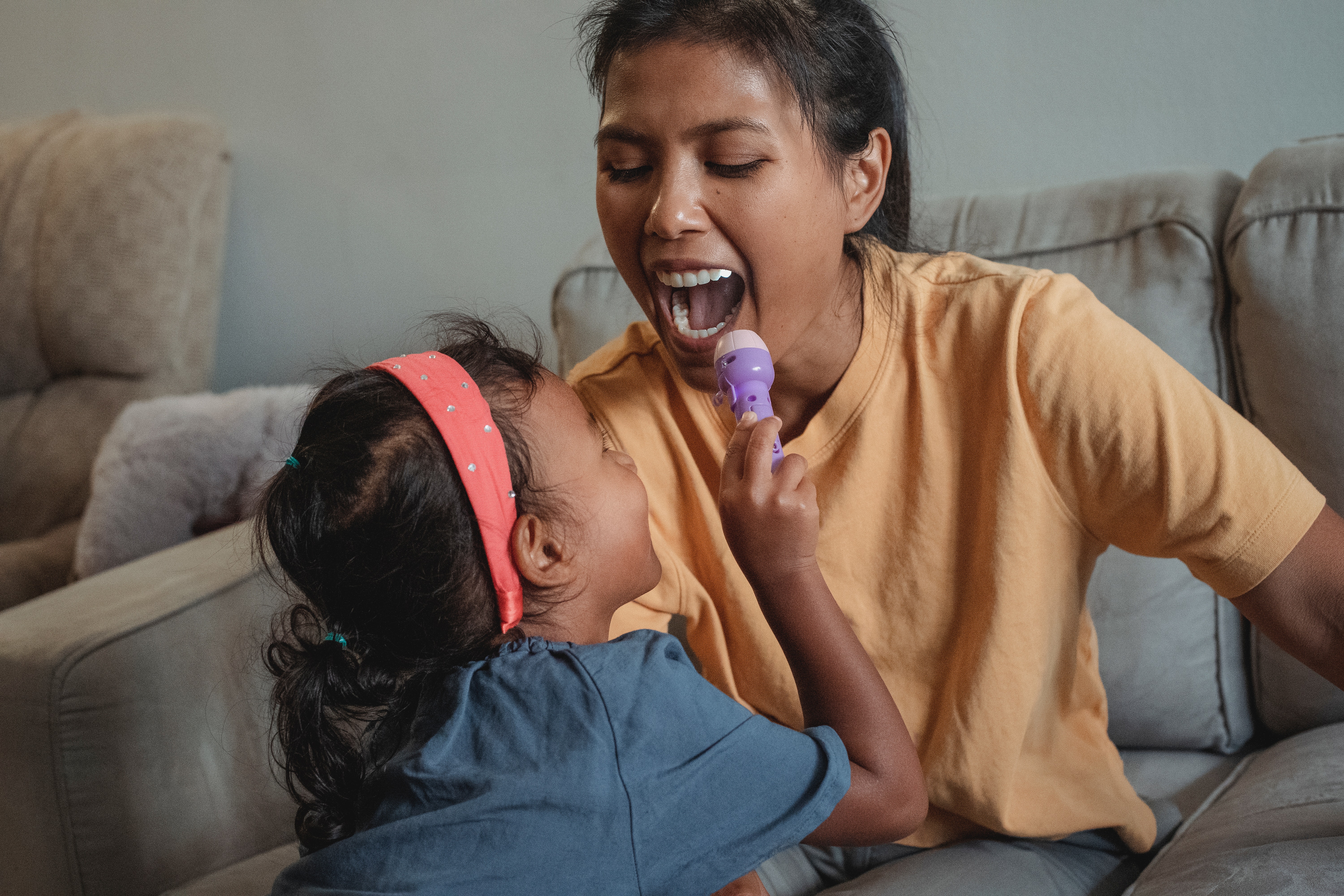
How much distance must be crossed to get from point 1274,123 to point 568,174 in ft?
3.82

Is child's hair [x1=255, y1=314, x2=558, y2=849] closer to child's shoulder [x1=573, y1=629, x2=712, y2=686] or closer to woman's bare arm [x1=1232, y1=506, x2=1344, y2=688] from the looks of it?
child's shoulder [x1=573, y1=629, x2=712, y2=686]

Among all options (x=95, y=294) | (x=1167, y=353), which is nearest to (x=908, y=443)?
(x=1167, y=353)

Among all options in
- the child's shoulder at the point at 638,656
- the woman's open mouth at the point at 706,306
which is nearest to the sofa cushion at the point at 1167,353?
the woman's open mouth at the point at 706,306

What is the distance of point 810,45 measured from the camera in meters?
0.90

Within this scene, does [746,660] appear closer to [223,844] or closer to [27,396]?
[223,844]

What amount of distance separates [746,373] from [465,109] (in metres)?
1.28

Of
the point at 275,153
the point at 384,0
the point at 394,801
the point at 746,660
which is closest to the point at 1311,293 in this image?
the point at 746,660

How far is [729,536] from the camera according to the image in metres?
0.81

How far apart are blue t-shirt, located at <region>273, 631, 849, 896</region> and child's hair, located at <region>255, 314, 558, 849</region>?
2.7 inches

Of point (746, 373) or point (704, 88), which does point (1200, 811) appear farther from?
point (704, 88)

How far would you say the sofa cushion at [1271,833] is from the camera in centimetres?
78

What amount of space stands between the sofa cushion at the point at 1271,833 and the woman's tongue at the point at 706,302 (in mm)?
656

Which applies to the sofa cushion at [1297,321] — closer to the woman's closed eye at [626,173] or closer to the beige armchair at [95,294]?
the woman's closed eye at [626,173]

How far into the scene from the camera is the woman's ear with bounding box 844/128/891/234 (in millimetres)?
971
